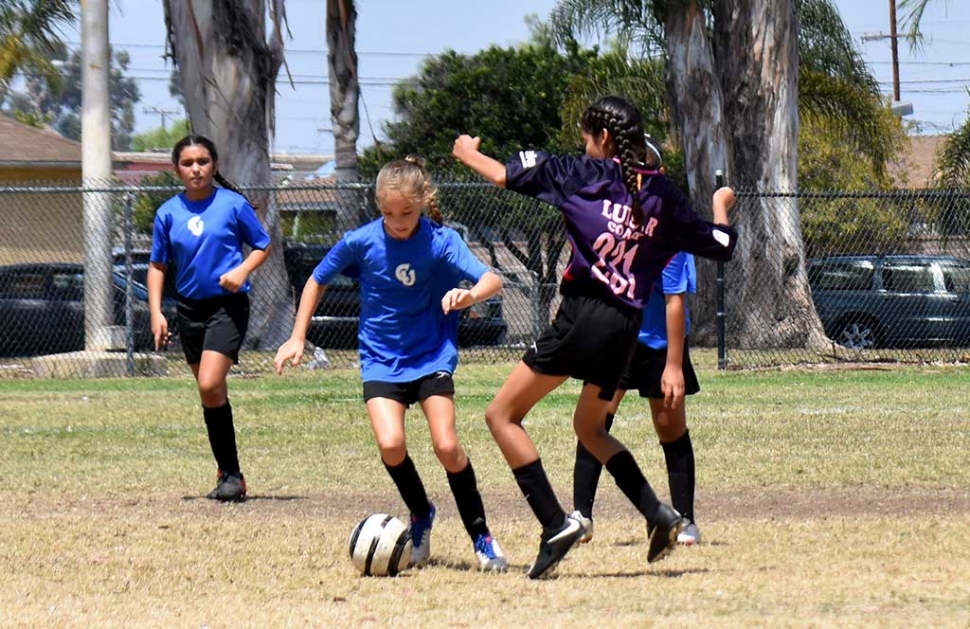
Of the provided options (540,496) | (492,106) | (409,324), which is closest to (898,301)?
(492,106)

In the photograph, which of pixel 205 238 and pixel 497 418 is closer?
pixel 497 418

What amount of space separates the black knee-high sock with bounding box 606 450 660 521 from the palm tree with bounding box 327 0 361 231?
16.0 m

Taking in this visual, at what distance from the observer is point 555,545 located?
5.63 m

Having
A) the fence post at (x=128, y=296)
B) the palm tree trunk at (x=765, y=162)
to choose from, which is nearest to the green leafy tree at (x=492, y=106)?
the palm tree trunk at (x=765, y=162)

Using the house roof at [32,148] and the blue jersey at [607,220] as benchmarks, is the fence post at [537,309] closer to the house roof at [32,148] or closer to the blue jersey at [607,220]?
A: the blue jersey at [607,220]

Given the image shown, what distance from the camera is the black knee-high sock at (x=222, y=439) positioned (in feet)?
26.2

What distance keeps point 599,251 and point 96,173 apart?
12.9m

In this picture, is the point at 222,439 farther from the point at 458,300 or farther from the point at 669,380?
the point at 669,380

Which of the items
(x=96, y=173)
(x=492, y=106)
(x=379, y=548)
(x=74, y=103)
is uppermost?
(x=74, y=103)

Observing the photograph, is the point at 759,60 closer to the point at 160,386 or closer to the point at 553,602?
the point at 160,386

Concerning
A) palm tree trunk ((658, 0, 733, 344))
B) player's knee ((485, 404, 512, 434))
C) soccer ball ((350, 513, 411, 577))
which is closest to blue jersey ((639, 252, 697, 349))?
player's knee ((485, 404, 512, 434))

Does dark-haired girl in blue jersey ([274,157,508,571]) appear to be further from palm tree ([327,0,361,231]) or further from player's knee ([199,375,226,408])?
palm tree ([327,0,361,231])

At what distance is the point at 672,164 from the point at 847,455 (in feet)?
69.7

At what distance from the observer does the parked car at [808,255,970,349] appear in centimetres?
1966
